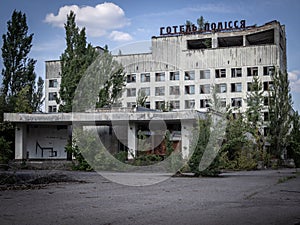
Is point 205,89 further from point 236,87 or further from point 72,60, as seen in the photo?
point 72,60

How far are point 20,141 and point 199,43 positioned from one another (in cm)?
3932

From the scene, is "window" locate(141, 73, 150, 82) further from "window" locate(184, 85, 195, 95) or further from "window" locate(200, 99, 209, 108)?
"window" locate(200, 99, 209, 108)

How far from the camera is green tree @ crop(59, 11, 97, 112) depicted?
3850 centimetres

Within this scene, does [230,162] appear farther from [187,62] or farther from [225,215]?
[187,62]

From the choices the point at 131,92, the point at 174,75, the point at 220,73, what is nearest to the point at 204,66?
the point at 220,73

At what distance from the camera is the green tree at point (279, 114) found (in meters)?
41.0

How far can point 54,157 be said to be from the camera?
39.5 meters

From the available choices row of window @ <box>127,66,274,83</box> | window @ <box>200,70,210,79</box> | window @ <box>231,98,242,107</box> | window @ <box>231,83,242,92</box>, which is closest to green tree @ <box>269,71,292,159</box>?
row of window @ <box>127,66,274,83</box>

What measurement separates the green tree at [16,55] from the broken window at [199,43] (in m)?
26.9

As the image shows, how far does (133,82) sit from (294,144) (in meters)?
31.8

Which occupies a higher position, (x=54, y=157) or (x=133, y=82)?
(x=133, y=82)

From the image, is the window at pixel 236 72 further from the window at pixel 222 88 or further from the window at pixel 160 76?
the window at pixel 160 76

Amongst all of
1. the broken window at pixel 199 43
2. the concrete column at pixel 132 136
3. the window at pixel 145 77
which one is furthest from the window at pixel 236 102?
the concrete column at pixel 132 136

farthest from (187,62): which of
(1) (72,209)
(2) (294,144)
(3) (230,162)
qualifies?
(1) (72,209)
